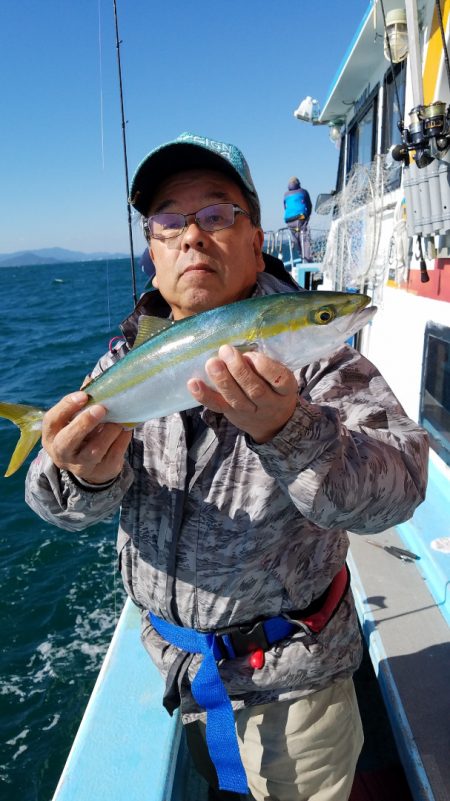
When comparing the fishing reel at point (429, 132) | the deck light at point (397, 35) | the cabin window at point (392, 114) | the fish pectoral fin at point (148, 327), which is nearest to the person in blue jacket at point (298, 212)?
the cabin window at point (392, 114)

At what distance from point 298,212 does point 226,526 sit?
568 inches

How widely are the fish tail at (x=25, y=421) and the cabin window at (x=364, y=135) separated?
8.39m

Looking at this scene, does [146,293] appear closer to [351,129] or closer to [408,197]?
[408,197]

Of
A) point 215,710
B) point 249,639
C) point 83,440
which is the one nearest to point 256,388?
point 83,440

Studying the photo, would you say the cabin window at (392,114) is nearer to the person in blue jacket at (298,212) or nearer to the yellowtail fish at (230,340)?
the yellowtail fish at (230,340)

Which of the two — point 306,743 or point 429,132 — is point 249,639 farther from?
point 429,132

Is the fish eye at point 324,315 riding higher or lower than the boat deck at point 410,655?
higher

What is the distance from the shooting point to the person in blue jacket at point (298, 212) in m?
14.8

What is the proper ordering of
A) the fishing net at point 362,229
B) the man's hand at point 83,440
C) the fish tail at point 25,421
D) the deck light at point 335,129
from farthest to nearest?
the deck light at point 335,129 < the fishing net at point 362,229 < the fish tail at point 25,421 < the man's hand at point 83,440

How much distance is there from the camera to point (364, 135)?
10109mm

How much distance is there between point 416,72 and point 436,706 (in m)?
4.27

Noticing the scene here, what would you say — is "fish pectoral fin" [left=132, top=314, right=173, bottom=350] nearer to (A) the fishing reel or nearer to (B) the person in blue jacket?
(A) the fishing reel

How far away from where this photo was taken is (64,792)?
8.00 feet

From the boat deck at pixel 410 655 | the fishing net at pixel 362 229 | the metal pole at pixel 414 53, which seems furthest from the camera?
the fishing net at pixel 362 229
